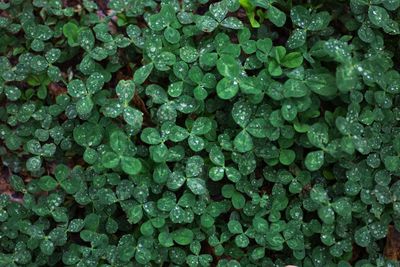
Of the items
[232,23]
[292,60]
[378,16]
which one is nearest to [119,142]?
[232,23]

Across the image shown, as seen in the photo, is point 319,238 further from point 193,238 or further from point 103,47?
point 103,47

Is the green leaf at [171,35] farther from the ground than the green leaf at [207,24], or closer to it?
closer to it

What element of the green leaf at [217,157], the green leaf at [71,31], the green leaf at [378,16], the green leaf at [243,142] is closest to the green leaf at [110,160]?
the green leaf at [217,157]

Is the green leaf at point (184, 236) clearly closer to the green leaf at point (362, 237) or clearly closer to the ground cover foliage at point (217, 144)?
the ground cover foliage at point (217, 144)

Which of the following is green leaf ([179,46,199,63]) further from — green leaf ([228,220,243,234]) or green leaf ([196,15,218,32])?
green leaf ([228,220,243,234])

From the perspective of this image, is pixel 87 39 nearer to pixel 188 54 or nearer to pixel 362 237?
pixel 188 54

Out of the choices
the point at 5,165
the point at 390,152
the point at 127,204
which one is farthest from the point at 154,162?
the point at 390,152

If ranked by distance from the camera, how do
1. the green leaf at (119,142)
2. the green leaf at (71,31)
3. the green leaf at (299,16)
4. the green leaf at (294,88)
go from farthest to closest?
1. the green leaf at (71,31)
2. the green leaf at (299,16)
3. the green leaf at (119,142)
4. the green leaf at (294,88)

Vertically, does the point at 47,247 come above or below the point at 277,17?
below
